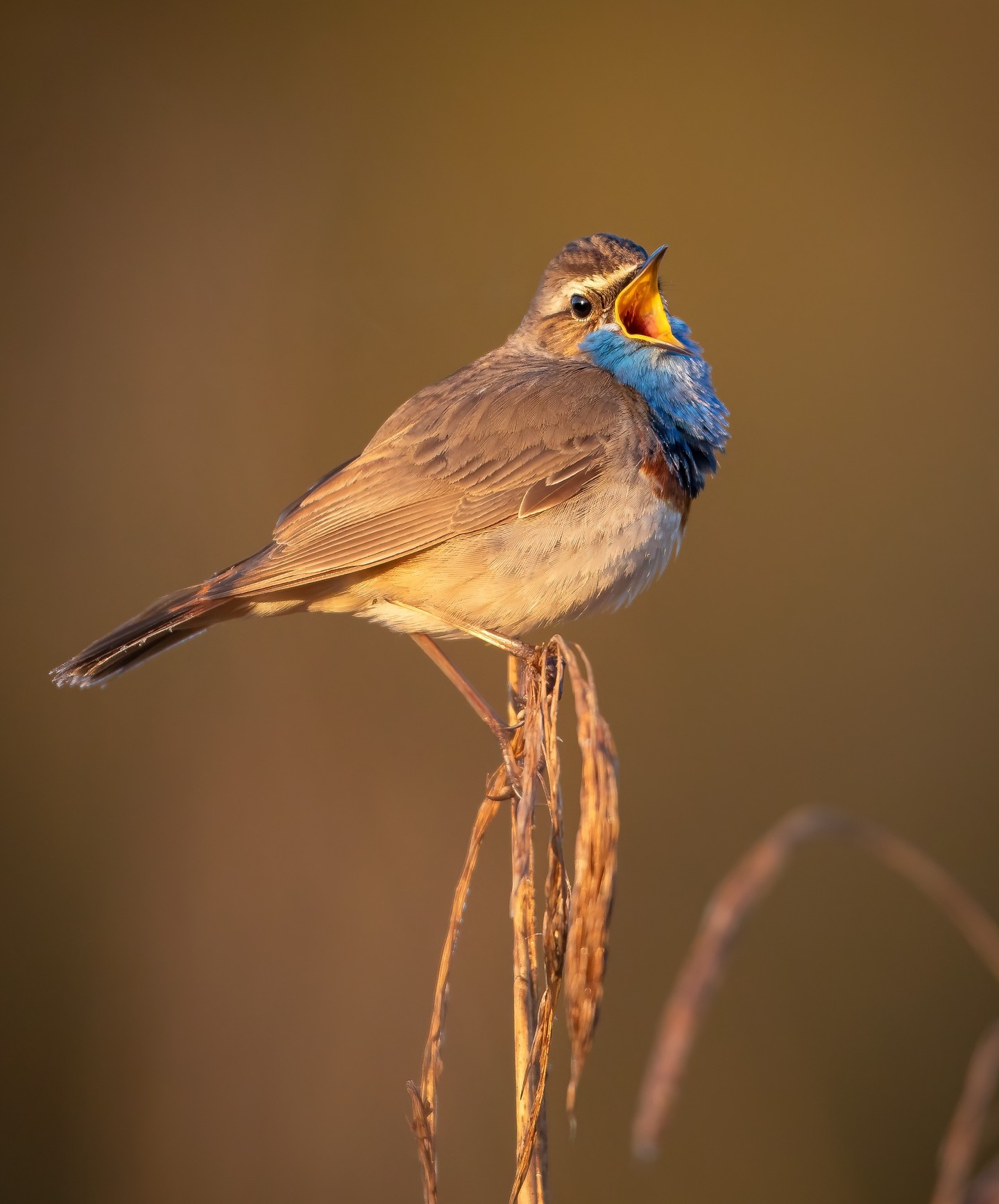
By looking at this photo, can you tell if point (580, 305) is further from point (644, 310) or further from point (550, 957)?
point (550, 957)

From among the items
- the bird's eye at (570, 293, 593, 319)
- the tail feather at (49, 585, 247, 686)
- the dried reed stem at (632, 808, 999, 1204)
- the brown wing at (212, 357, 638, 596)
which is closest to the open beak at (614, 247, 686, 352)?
the bird's eye at (570, 293, 593, 319)

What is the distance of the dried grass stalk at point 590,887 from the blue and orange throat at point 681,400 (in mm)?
2184

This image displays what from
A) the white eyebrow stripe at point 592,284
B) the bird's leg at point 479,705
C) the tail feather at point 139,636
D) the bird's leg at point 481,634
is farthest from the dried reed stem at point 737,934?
the white eyebrow stripe at point 592,284

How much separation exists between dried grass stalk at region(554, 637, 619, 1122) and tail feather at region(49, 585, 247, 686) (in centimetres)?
210

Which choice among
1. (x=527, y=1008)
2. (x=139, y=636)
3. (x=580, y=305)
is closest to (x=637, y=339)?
(x=580, y=305)

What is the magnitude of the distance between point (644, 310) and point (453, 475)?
105cm

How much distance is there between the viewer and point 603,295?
4590mm

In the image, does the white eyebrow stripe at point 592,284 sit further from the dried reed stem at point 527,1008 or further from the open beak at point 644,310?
the dried reed stem at point 527,1008

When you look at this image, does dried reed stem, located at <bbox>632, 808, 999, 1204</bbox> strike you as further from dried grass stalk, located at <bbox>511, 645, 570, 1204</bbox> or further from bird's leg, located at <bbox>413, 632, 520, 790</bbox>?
bird's leg, located at <bbox>413, 632, 520, 790</bbox>

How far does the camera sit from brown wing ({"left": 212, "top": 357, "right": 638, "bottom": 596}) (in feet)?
13.4

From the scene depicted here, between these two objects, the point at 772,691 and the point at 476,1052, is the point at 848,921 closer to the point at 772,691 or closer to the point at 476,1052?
the point at 772,691

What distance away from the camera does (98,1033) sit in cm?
599

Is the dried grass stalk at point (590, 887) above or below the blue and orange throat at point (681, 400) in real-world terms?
below

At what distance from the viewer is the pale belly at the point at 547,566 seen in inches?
157
